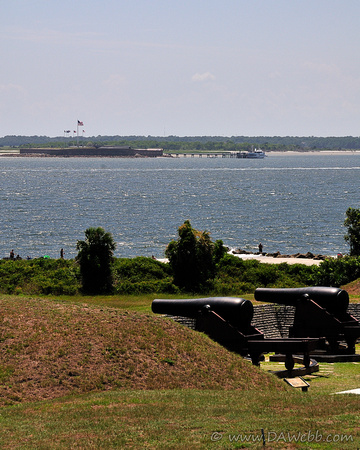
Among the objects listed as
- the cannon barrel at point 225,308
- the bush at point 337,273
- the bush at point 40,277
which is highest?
the cannon barrel at point 225,308

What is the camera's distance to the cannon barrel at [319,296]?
2386cm

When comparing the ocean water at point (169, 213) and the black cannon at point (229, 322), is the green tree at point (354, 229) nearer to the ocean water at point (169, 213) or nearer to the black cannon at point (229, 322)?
the ocean water at point (169, 213)

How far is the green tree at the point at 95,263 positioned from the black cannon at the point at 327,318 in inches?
564

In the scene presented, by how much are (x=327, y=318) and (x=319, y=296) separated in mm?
836

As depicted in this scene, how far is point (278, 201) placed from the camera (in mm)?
123500

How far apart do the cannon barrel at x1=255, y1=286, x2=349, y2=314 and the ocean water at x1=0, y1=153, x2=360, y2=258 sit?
→ 38667mm

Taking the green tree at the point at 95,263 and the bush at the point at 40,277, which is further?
the green tree at the point at 95,263

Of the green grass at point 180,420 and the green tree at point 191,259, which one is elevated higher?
the green grass at point 180,420

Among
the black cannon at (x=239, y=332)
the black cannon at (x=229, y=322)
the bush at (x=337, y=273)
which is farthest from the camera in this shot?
the bush at (x=337, y=273)

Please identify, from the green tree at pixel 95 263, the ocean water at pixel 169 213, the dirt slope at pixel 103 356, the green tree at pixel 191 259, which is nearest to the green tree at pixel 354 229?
the green tree at pixel 191 259

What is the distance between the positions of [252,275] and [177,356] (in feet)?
70.7

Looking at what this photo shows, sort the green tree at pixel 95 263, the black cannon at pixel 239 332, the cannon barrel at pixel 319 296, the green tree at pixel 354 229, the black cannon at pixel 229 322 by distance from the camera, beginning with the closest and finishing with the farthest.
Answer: the black cannon at pixel 239 332 → the black cannon at pixel 229 322 → the cannon barrel at pixel 319 296 → the green tree at pixel 95 263 → the green tree at pixel 354 229
